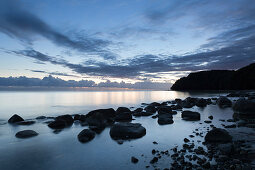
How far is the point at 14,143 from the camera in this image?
10500 mm

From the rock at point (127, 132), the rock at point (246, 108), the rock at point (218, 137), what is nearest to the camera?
the rock at point (218, 137)

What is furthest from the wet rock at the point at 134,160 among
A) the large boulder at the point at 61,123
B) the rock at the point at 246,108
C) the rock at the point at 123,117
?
the rock at the point at 246,108

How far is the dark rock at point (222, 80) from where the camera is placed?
12200 cm

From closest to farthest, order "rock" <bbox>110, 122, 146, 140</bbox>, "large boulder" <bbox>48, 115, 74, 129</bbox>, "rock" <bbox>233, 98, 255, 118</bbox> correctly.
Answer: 1. "rock" <bbox>110, 122, 146, 140</bbox>
2. "large boulder" <bbox>48, 115, 74, 129</bbox>
3. "rock" <bbox>233, 98, 255, 118</bbox>

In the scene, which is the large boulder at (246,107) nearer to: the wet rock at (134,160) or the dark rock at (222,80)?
the wet rock at (134,160)

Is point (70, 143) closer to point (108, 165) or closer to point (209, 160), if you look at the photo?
point (108, 165)

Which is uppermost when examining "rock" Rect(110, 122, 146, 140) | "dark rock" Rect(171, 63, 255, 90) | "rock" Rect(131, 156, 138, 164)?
"dark rock" Rect(171, 63, 255, 90)

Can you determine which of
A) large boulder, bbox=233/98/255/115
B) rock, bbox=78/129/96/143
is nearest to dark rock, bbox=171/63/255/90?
large boulder, bbox=233/98/255/115

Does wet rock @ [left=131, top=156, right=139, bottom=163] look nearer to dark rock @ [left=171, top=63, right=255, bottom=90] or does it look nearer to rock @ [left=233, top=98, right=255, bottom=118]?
rock @ [left=233, top=98, right=255, bottom=118]

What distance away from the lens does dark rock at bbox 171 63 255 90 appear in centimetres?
12200

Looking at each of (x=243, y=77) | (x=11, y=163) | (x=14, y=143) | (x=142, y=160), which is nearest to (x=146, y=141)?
(x=142, y=160)

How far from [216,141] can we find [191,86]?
185981mm

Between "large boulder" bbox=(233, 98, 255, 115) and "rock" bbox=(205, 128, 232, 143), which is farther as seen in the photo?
"large boulder" bbox=(233, 98, 255, 115)

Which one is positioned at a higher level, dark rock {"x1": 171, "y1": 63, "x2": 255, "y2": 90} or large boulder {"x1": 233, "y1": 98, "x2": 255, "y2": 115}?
dark rock {"x1": 171, "y1": 63, "x2": 255, "y2": 90}
